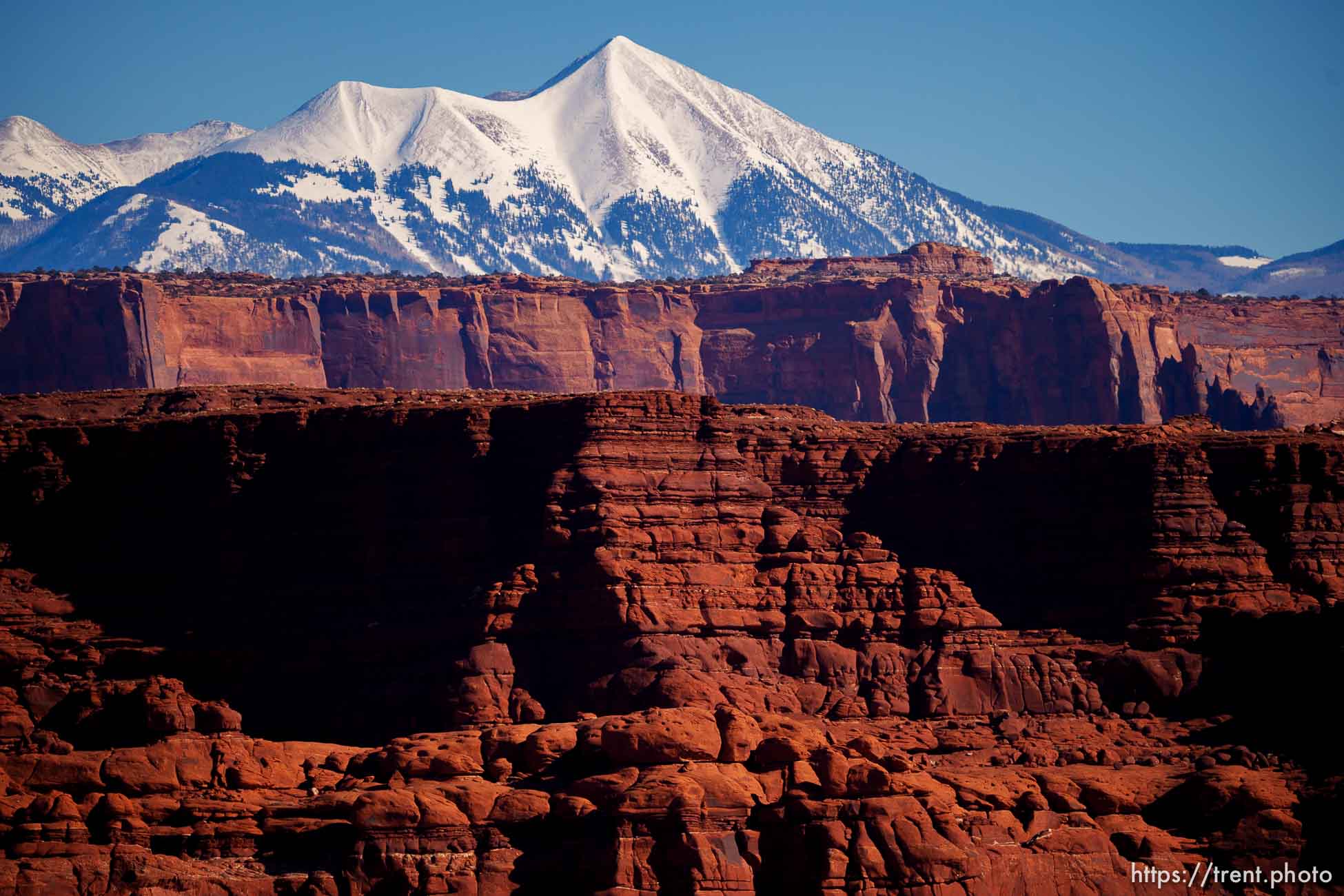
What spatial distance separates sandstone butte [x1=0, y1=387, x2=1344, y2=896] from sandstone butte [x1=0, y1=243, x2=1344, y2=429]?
39506 millimetres

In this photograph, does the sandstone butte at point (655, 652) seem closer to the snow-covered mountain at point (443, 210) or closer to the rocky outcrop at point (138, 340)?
the rocky outcrop at point (138, 340)

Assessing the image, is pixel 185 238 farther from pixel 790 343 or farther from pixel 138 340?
pixel 138 340

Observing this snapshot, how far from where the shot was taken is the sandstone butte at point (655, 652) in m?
68.1

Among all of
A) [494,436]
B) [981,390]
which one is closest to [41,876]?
[494,436]

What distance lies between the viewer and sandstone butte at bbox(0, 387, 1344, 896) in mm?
68062

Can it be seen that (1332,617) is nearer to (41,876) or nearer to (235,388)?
(41,876)

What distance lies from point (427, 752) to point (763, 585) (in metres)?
11.7

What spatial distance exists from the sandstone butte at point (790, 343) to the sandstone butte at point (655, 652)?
1555 inches

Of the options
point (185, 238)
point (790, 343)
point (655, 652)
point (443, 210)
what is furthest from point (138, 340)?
point (443, 210)

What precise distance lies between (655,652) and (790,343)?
60872mm

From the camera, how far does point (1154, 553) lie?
81.2 m

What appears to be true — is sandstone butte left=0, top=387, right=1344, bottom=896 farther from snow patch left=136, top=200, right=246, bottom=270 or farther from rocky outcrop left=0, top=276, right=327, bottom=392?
snow patch left=136, top=200, right=246, bottom=270

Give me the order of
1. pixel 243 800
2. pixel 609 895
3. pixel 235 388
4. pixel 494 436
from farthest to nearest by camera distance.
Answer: pixel 235 388 < pixel 494 436 < pixel 243 800 < pixel 609 895

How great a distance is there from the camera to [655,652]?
7675 centimetres
